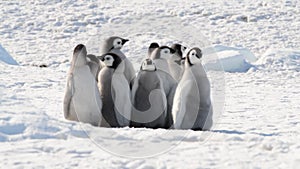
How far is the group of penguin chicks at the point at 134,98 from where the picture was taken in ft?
19.3

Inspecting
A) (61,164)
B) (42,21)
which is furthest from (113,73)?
(42,21)

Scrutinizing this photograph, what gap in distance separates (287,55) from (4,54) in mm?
6130

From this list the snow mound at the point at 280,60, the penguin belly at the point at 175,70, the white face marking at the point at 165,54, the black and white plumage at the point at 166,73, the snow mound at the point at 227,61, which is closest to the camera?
the black and white plumage at the point at 166,73

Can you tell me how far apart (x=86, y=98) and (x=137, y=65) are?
19.8 ft

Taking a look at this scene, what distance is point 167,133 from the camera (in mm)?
4789

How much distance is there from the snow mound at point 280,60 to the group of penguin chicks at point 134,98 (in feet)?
20.3

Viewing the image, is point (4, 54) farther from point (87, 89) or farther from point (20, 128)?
point (20, 128)

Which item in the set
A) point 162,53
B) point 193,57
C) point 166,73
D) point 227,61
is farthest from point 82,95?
point 227,61

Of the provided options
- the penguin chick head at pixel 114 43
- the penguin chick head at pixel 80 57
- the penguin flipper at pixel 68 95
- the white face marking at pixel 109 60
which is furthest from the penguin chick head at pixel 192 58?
the penguin chick head at pixel 114 43

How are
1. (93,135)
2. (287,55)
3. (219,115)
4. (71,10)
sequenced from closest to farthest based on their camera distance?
(93,135)
(219,115)
(287,55)
(71,10)

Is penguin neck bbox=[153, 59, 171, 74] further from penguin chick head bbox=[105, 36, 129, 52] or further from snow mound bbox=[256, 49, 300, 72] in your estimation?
snow mound bbox=[256, 49, 300, 72]

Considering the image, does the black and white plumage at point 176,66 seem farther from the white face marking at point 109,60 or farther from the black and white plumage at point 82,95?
the black and white plumage at point 82,95

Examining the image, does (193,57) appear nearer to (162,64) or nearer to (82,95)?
(162,64)

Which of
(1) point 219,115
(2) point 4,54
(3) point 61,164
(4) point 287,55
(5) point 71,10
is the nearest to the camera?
(3) point 61,164
